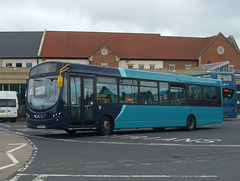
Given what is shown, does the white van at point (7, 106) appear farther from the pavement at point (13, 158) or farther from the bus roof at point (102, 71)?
the pavement at point (13, 158)

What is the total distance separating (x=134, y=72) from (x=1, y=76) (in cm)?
3075

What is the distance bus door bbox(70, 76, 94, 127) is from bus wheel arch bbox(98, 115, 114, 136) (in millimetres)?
633

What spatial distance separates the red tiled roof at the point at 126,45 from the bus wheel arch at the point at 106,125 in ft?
130

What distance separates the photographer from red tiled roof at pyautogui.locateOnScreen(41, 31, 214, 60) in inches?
2211

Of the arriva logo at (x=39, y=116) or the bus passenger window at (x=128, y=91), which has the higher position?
the bus passenger window at (x=128, y=91)

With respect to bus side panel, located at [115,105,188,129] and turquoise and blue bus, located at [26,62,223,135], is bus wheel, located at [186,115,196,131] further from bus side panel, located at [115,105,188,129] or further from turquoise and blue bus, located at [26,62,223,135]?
bus side panel, located at [115,105,188,129]

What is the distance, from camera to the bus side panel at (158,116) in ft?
54.5

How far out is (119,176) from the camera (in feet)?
22.4

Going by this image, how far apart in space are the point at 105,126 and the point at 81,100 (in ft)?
5.99

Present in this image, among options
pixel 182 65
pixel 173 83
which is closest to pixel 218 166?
pixel 173 83

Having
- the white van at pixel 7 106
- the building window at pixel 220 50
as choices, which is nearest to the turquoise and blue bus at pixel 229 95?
the white van at pixel 7 106

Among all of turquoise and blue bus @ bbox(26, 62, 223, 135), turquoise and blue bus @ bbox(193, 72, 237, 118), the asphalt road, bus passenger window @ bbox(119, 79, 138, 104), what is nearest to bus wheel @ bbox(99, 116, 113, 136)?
turquoise and blue bus @ bbox(26, 62, 223, 135)

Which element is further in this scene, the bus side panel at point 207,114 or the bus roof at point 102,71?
the bus side panel at point 207,114

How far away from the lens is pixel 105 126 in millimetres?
15781
